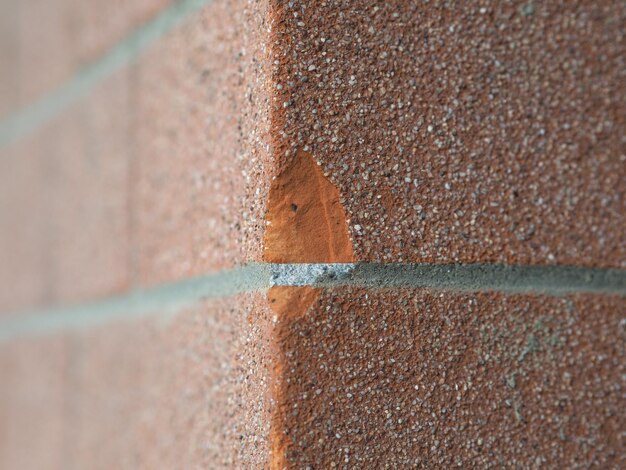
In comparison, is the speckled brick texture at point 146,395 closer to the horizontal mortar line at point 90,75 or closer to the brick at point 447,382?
the brick at point 447,382

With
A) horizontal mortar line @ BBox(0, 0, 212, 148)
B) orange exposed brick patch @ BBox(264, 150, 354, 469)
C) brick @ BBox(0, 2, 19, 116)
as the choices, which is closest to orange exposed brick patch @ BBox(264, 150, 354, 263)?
orange exposed brick patch @ BBox(264, 150, 354, 469)

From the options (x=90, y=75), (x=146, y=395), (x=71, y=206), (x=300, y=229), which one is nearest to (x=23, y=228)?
(x=71, y=206)

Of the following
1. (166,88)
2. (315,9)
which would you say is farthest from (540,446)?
(166,88)

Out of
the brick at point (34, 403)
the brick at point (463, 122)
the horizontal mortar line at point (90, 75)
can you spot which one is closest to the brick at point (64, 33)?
the horizontal mortar line at point (90, 75)

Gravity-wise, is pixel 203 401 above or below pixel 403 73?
below

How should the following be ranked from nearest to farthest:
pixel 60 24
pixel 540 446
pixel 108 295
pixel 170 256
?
pixel 540 446, pixel 170 256, pixel 108 295, pixel 60 24

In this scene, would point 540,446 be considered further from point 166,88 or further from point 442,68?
point 166,88

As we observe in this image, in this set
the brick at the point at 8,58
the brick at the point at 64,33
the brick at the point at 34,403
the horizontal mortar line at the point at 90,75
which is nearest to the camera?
the horizontal mortar line at the point at 90,75

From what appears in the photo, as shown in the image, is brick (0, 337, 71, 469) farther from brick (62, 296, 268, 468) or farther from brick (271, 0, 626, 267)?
brick (271, 0, 626, 267)
